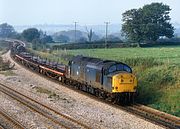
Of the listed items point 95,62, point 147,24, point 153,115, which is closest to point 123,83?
point 153,115

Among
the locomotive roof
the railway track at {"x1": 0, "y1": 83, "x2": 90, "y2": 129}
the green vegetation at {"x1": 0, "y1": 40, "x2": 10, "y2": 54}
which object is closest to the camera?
the railway track at {"x1": 0, "y1": 83, "x2": 90, "y2": 129}

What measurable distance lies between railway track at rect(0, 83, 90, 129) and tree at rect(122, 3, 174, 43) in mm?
59766

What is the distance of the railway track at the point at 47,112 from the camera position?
21.9m

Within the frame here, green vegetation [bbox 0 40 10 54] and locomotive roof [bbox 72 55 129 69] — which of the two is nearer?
locomotive roof [bbox 72 55 129 69]

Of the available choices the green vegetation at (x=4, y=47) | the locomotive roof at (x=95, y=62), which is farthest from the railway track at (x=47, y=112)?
the green vegetation at (x=4, y=47)

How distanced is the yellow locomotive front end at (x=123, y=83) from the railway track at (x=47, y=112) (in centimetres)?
466

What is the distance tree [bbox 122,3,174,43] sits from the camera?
91.6 m

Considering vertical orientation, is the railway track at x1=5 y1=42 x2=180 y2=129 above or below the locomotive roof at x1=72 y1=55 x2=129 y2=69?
below

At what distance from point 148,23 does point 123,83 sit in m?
Answer: 67.8

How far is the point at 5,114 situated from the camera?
2472cm

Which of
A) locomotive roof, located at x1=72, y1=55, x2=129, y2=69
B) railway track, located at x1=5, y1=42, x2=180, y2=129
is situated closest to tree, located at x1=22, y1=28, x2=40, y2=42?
locomotive roof, located at x1=72, y1=55, x2=129, y2=69

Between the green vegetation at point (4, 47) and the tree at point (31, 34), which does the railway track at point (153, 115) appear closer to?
the green vegetation at point (4, 47)

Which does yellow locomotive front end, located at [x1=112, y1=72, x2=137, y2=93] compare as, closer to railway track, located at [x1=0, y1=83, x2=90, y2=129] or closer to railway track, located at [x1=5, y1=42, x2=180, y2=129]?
railway track, located at [x1=5, y1=42, x2=180, y2=129]

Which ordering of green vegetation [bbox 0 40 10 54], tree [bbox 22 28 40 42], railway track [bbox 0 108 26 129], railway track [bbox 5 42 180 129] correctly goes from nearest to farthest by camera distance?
railway track [bbox 0 108 26 129]
railway track [bbox 5 42 180 129]
green vegetation [bbox 0 40 10 54]
tree [bbox 22 28 40 42]
